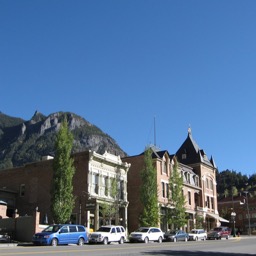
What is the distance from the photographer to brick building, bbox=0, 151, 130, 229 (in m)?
42.6

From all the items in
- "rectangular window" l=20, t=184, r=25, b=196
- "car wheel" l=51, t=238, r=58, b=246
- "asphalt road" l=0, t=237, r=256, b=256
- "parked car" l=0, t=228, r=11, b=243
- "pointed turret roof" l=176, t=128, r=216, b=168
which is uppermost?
"pointed turret roof" l=176, t=128, r=216, b=168

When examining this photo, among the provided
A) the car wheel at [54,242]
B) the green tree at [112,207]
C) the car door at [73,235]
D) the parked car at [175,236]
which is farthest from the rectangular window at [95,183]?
the car wheel at [54,242]

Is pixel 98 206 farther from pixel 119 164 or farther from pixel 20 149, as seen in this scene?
pixel 20 149

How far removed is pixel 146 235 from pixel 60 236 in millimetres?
10868

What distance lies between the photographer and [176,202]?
170 ft

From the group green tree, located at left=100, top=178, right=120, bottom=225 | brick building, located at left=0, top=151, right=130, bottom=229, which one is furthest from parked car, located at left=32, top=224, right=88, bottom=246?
green tree, located at left=100, top=178, right=120, bottom=225

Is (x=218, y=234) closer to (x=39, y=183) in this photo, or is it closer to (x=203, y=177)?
(x=203, y=177)

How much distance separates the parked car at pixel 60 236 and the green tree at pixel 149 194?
1541 centimetres

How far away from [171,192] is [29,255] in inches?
1436

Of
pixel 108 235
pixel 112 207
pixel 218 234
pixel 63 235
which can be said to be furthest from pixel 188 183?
pixel 63 235

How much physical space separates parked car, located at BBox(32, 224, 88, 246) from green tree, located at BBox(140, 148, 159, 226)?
1541cm

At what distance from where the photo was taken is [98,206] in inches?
1686

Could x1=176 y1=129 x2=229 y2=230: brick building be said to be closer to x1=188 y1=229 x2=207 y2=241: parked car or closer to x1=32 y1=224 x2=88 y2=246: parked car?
x1=188 y1=229 x2=207 y2=241: parked car

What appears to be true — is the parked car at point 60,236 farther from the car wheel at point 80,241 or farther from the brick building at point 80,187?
the brick building at point 80,187
